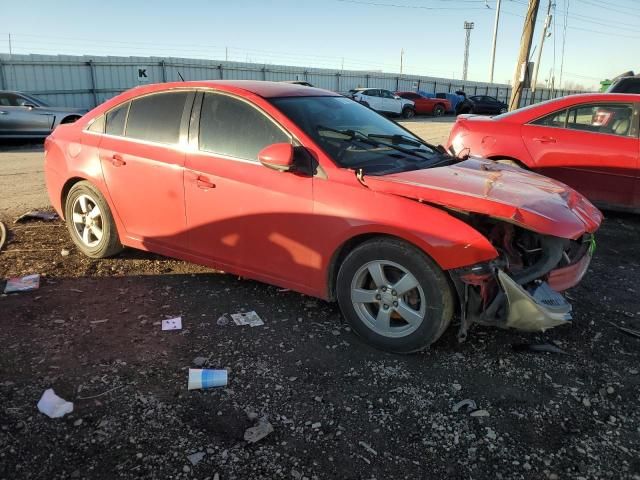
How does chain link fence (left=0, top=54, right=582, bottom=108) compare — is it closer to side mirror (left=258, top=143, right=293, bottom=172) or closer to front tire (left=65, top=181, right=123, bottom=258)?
front tire (left=65, top=181, right=123, bottom=258)

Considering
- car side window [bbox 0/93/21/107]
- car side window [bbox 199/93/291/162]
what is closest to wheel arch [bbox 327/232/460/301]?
car side window [bbox 199/93/291/162]

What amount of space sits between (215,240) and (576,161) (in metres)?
4.57

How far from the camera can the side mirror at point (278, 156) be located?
3.33m

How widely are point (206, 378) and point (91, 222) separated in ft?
8.26

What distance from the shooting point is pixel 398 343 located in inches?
127

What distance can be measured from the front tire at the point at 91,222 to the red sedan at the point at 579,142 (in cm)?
445

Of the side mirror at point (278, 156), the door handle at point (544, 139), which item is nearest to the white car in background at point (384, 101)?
the door handle at point (544, 139)

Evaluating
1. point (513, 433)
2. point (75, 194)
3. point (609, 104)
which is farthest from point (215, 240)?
point (609, 104)

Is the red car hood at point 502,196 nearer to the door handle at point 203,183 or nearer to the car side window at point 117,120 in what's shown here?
the door handle at point 203,183

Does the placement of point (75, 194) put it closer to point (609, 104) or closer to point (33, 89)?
point (609, 104)

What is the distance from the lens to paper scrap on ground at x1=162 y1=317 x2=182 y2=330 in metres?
3.62

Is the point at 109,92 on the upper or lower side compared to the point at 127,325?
upper

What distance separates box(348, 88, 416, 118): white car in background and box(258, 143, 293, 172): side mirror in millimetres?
24572

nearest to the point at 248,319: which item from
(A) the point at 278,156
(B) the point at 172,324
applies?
(B) the point at 172,324
